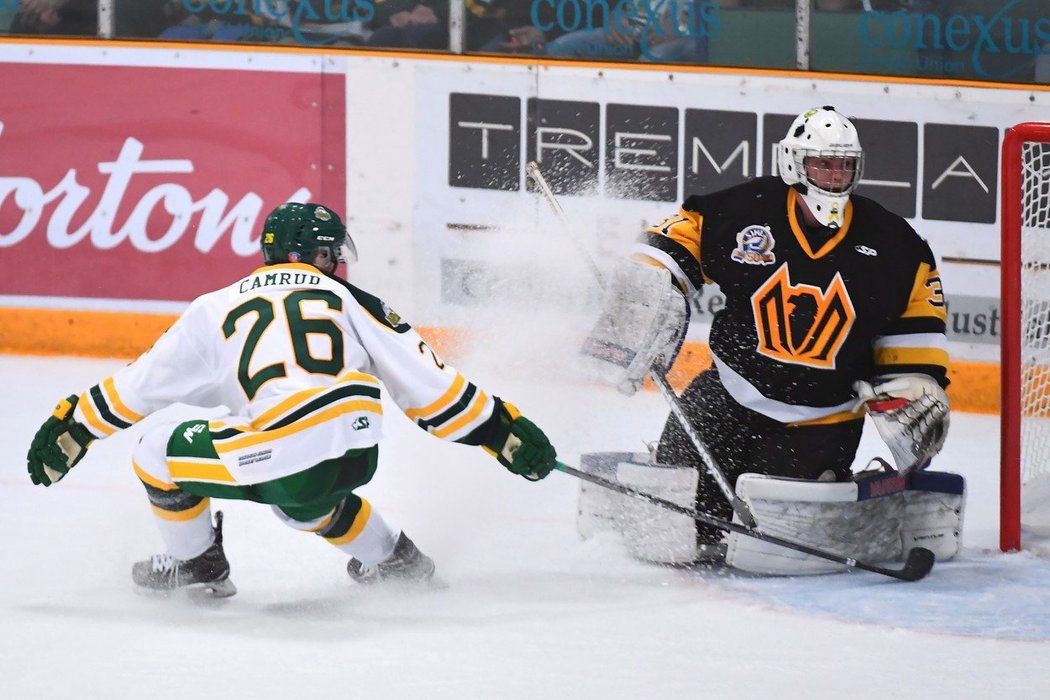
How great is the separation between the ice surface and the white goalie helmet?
819 mm

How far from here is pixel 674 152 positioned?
559 cm

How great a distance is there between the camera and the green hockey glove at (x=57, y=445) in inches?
127

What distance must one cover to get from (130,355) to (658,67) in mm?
2109

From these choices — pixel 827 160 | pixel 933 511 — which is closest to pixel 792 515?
pixel 933 511

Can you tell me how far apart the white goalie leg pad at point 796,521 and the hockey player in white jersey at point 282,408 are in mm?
524

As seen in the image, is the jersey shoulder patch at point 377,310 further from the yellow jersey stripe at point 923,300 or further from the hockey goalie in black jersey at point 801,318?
the yellow jersey stripe at point 923,300

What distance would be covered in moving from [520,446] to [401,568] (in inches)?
14.8

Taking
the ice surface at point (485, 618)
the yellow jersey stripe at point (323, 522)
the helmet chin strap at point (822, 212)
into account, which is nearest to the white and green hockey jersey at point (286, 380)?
the yellow jersey stripe at point (323, 522)

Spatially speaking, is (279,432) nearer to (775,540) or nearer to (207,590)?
(207,590)

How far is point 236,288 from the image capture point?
10.7 ft

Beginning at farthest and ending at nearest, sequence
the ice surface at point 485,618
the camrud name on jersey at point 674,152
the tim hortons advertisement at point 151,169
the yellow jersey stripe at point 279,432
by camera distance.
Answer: the tim hortons advertisement at point 151,169, the camrud name on jersey at point 674,152, the yellow jersey stripe at point 279,432, the ice surface at point 485,618

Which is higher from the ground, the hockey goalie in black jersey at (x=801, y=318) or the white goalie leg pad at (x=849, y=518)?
the hockey goalie in black jersey at (x=801, y=318)

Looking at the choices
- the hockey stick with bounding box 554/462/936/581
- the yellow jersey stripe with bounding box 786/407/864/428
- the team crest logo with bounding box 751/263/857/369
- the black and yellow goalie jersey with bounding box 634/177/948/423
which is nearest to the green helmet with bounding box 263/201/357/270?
the hockey stick with bounding box 554/462/936/581

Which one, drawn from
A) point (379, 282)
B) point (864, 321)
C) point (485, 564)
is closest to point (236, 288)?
point (485, 564)
